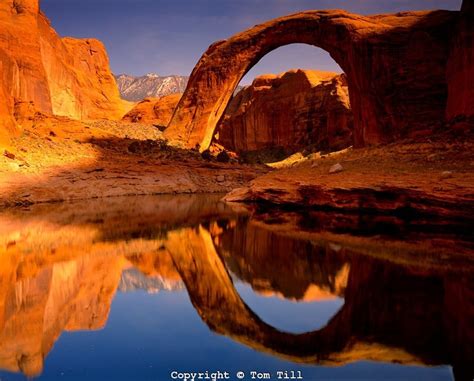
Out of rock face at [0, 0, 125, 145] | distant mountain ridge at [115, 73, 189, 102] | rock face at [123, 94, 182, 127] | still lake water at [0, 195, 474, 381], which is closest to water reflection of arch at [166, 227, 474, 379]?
still lake water at [0, 195, 474, 381]

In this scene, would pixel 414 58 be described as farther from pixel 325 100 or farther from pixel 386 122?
pixel 325 100

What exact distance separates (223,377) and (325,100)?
139 feet

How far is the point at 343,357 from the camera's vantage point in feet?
8.04

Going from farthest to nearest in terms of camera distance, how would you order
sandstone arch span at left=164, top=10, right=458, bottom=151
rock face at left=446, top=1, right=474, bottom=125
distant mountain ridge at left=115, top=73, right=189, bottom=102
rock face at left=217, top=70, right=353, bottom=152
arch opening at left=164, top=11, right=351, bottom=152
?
distant mountain ridge at left=115, top=73, right=189, bottom=102 < rock face at left=217, top=70, right=353, bottom=152 < arch opening at left=164, top=11, right=351, bottom=152 < sandstone arch span at left=164, top=10, right=458, bottom=151 < rock face at left=446, top=1, right=474, bottom=125

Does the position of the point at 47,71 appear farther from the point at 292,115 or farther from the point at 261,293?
the point at 261,293

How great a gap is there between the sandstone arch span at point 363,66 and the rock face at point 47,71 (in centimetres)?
1009

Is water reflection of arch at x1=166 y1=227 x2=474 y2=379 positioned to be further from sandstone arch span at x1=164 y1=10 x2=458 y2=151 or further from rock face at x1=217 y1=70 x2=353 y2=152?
rock face at x1=217 y1=70 x2=353 y2=152

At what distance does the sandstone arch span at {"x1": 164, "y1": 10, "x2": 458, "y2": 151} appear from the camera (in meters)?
19.6

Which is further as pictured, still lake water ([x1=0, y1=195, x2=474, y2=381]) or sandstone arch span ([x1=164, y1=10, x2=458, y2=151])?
sandstone arch span ([x1=164, y1=10, x2=458, y2=151])

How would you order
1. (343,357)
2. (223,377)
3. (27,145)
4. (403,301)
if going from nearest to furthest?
(223,377) → (343,357) → (403,301) → (27,145)

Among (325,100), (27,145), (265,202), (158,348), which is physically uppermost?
(325,100)

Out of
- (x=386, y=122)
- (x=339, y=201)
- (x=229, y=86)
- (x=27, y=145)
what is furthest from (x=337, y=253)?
(x=229, y=86)

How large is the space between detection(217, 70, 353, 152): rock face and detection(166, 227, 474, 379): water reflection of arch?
36.9 meters

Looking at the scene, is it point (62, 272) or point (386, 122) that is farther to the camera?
point (386, 122)
